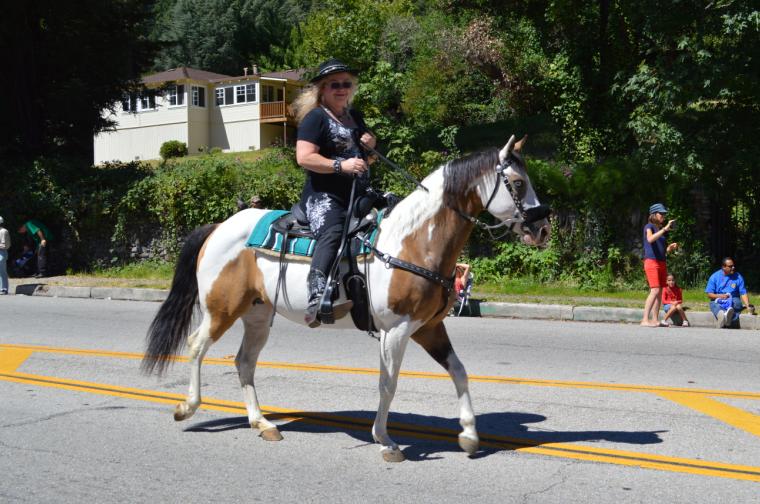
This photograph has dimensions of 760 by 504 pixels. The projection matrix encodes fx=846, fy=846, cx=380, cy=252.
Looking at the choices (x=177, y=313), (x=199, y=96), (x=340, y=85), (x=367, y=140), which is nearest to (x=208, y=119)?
(x=199, y=96)

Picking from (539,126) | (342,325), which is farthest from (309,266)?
(539,126)

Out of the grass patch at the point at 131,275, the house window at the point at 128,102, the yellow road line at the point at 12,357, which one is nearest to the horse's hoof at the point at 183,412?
the yellow road line at the point at 12,357

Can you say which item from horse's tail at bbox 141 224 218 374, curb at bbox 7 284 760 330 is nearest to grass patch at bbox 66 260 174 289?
curb at bbox 7 284 760 330

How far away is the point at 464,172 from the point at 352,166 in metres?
0.77

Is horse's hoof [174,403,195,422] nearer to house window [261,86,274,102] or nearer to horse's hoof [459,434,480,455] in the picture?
horse's hoof [459,434,480,455]

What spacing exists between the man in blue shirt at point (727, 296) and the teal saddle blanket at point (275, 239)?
9.22 metres

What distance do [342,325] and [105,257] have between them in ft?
60.5

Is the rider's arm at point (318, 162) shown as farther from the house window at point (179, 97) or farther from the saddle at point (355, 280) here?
the house window at point (179, 97)

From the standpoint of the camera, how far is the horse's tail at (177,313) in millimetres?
7023

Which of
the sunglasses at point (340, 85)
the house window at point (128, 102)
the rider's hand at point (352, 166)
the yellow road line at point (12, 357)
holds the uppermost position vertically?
the house window at point (128, 102)

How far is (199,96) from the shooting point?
60438 mm

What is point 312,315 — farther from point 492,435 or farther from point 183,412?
point 492,435

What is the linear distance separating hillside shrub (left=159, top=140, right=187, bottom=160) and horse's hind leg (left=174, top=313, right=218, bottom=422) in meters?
50.7

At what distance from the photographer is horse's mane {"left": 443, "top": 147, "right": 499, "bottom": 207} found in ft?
18.8
